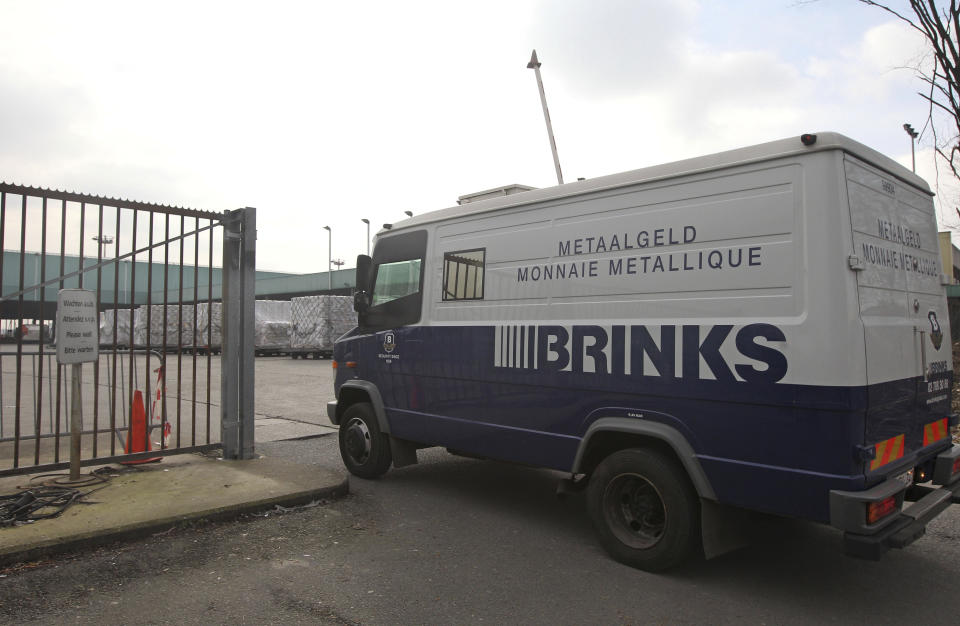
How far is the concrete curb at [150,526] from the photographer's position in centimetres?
430

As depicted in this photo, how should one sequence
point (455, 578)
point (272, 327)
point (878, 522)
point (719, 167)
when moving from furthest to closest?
point (272, 327), point (455, 578), point (719, 167), point (878, 522)

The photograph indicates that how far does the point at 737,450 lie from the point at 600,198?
6.60 ft

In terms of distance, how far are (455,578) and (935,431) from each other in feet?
11.5

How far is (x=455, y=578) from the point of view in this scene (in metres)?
4.23

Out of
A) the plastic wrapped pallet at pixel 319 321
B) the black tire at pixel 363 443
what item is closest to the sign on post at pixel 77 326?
the black tire at pixel 363 443

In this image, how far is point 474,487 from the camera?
6.60 m

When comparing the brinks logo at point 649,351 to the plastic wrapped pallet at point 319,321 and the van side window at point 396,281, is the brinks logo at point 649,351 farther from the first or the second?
the plastic wrapped pallet at point 319,321

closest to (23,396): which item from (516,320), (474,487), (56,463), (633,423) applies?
(56,463)

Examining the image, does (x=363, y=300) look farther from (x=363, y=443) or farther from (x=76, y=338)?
(x=76, y=338)

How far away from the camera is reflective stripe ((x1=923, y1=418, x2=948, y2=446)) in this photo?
441 centimetres

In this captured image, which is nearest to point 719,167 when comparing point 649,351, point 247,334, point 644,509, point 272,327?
point 649,351

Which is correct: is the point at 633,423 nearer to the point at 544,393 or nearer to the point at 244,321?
the point at 544,393

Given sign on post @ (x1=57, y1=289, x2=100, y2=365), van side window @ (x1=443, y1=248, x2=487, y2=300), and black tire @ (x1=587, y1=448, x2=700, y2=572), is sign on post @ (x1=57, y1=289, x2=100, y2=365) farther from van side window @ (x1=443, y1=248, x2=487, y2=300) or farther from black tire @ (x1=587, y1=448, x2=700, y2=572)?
black tire @ (x1=587, y1=448, x2=700, y2=572)

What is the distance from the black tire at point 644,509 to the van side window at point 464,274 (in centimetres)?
195
